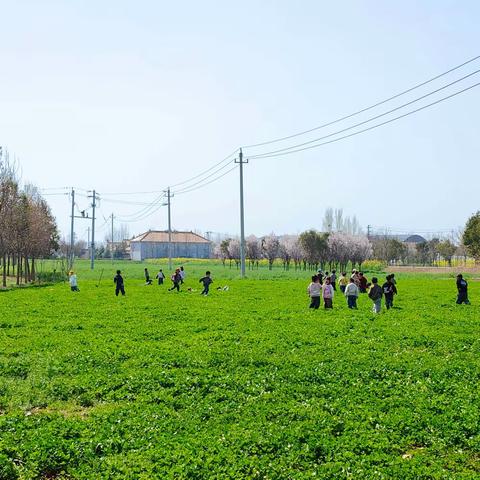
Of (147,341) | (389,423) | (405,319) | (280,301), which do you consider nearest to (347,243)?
(280,301)

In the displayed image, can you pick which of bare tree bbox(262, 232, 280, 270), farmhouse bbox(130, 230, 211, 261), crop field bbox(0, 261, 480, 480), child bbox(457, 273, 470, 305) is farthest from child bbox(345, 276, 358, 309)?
farmhouse bbox(130, 230, 211, 261)

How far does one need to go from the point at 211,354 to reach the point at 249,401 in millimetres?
4440

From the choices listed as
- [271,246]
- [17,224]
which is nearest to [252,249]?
[271,246]

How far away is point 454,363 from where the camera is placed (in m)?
14.8

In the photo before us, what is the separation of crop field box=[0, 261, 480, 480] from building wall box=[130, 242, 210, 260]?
165478 millimetres

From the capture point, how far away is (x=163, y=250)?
189m

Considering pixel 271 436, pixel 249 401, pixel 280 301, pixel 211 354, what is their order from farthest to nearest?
pixel 280 301, pixel 211 354, pixel 249 401, pixel 271 436

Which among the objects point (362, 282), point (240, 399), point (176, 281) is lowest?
point (240, 399)

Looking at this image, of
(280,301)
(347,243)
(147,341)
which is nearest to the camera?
(147,341)

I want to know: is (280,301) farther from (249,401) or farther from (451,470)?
(451,470)

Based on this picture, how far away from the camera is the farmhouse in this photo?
18700cm

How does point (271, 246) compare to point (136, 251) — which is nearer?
point (271, 246)

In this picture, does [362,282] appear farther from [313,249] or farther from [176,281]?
[313,249]

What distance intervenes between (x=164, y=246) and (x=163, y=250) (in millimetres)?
1585
